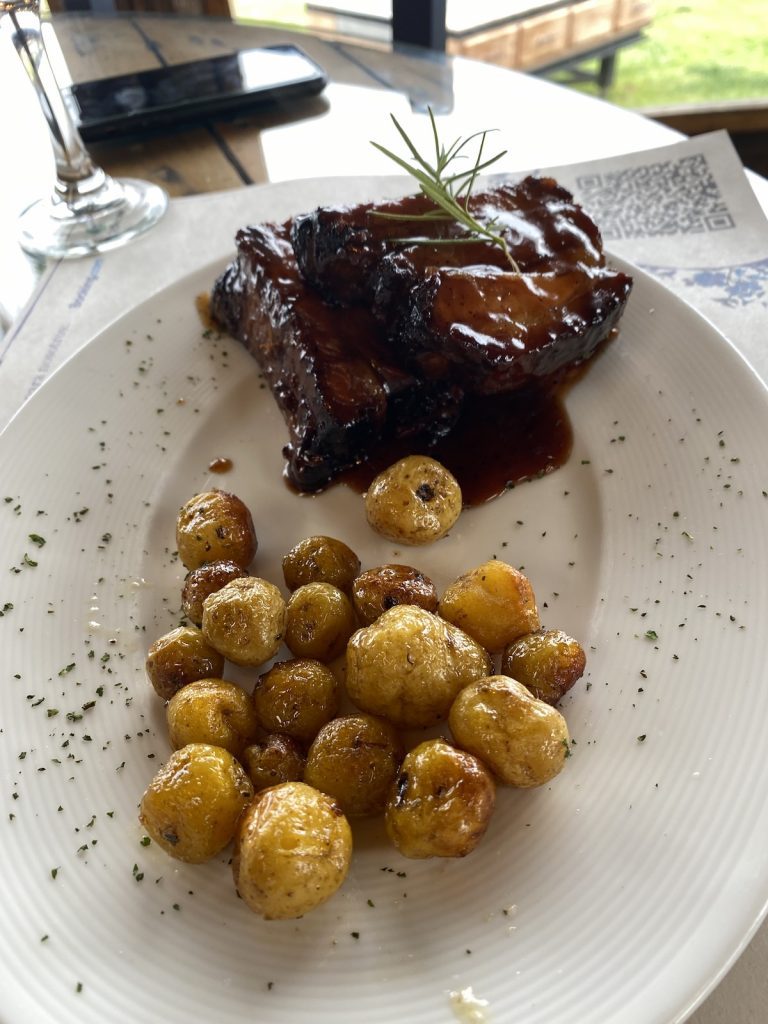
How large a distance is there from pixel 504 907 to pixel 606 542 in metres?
0.80

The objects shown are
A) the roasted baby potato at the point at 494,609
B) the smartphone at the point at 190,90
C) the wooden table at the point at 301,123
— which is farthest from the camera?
the smartphone at the point at 190,90

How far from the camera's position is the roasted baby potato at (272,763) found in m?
1.33

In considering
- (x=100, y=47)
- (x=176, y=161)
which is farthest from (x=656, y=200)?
(x=100, y=47)

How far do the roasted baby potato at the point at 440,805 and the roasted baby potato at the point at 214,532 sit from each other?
66 centimetres

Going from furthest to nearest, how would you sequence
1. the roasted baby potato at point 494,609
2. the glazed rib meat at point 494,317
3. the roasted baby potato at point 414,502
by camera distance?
the glazed rib meat at point 494,317
the roasted baby potato at point 414,502
the roasted baby potato at point 494,609

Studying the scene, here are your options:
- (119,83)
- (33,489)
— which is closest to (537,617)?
(33,489)

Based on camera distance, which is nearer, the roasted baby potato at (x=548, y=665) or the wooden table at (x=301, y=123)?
the roasted baby potato at (x=548, y=665)

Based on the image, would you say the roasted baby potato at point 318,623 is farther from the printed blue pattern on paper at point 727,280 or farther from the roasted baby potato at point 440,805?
the printed blue pattern on paper at point 727,280

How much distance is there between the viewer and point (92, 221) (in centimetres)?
290

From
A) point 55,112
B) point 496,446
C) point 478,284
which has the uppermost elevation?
point 55,112

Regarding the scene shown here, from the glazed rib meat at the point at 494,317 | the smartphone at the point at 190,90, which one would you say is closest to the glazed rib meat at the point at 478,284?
the glazed rib meat at the point at 494,317

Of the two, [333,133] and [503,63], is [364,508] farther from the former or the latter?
[503,63]

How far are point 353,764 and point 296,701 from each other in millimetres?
171

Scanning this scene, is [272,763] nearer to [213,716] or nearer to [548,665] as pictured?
[213,716]
